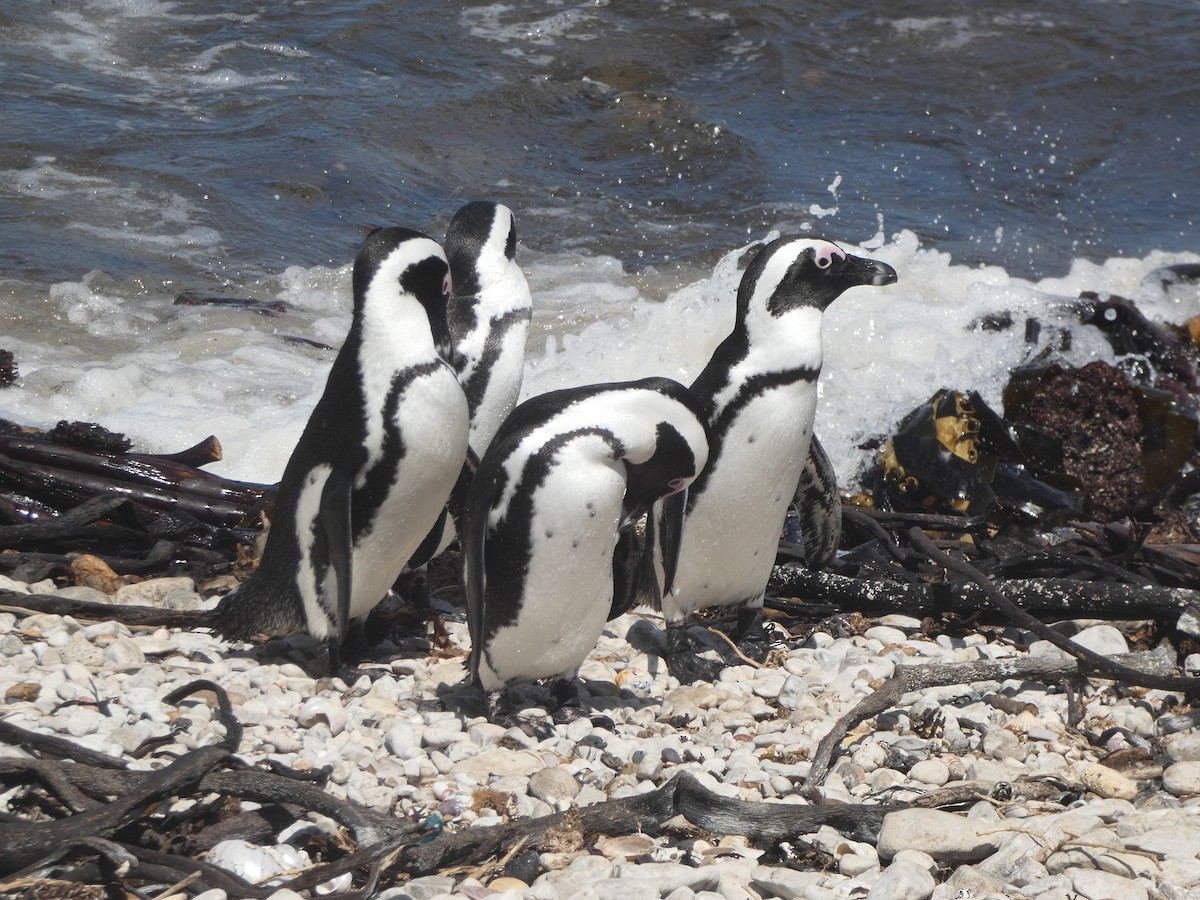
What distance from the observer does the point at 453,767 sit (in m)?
3.19

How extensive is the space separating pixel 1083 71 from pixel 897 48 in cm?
193

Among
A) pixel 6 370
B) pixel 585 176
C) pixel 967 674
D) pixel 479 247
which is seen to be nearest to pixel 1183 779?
pixel 967 674

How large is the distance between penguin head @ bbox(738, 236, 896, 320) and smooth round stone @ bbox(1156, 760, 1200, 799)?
64.5 inches

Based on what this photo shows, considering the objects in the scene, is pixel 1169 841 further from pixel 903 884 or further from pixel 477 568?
pixel 477 568

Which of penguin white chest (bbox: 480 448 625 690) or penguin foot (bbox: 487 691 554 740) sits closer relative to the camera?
penguin white chest (bbox: 480 448 625 690)

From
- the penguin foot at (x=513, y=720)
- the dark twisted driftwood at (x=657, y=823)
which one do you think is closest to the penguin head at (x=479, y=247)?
the penguin foot at (x=513, y=720)

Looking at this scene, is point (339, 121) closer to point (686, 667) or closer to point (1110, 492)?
point (1110, 492)

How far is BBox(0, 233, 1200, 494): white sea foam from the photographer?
20.7 feet

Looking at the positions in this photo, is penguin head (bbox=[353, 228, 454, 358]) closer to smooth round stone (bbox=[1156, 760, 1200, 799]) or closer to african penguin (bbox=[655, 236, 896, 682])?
african penguin (bbox=[655, 236, 896, 682])

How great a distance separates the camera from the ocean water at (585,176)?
23.4 ft

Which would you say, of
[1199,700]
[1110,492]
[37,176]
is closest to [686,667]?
[1199,700]

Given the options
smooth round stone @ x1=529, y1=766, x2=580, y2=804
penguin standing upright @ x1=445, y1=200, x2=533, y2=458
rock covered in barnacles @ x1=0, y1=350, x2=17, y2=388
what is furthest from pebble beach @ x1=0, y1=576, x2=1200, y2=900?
rock covered in barnacles @ x1=0, y1=350, x2=17, y2=388

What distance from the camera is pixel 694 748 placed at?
3.45 meters

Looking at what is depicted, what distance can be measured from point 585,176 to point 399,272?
744cm
